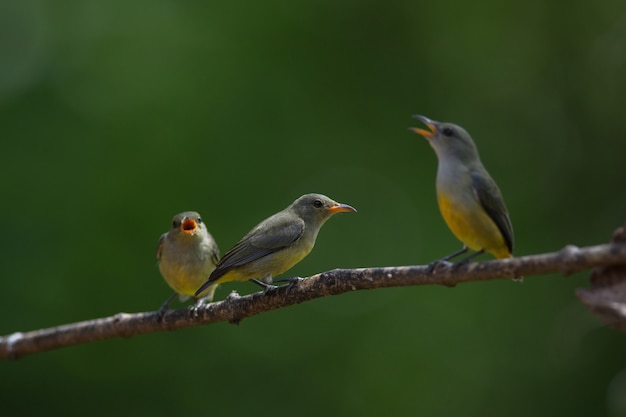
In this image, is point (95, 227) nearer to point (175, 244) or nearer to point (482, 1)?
point (175, 244)

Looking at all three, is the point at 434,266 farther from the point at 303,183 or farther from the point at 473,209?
the point at 303,183

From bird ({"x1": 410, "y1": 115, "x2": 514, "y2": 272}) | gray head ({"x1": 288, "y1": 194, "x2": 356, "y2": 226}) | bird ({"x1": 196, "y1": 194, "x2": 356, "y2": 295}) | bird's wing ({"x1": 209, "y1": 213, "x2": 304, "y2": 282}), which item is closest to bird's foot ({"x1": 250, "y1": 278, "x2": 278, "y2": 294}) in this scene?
bird ({"x1": 196, "y1": 194, "x2": 356, "y2": 295})

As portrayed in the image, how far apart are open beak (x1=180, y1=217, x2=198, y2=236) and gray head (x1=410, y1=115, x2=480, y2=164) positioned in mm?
2470

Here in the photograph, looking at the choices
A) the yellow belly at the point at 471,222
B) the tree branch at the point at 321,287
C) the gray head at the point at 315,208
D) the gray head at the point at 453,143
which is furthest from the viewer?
the gray head at the point at 315,208

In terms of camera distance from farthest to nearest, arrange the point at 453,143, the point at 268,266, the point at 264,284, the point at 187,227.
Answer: the point at 187,227
the point at 268,266
the point at 264,284
the point at 453,143

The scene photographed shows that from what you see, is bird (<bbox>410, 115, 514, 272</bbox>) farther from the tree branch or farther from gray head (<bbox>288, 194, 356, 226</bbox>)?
gray head (<bbox>288, 194, 356, 226</bbox>)

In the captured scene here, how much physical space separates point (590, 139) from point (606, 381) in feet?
11.7

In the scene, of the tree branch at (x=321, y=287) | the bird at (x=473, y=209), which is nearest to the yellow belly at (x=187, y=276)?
the tree branch at (x=321, y=287)

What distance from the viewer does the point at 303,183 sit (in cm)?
1256

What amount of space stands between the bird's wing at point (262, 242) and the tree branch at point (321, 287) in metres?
0.39

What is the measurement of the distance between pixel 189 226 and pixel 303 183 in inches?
234

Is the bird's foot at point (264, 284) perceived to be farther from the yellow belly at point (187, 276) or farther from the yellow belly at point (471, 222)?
the yellow belly at point (187, 276)

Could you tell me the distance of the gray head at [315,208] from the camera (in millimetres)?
5797

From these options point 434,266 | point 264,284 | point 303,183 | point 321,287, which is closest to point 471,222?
point 434,266
